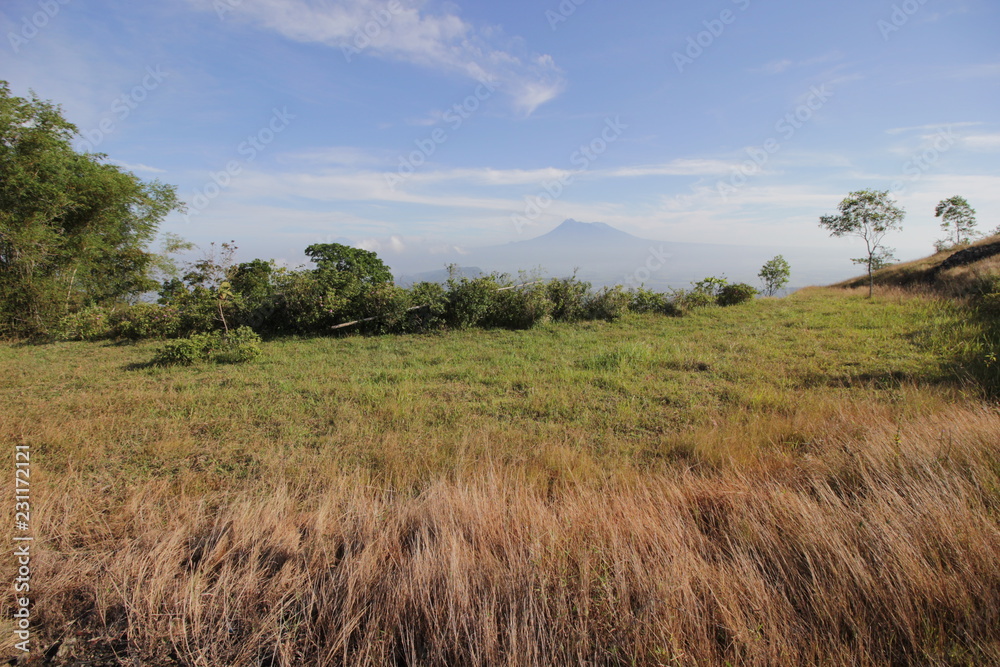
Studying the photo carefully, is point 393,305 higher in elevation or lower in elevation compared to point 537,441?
higher

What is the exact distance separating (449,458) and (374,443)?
3.27 ft

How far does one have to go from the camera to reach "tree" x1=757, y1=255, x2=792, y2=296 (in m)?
21.1

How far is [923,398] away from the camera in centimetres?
434

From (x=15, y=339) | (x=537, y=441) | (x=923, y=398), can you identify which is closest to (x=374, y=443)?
(x=537, y=441)

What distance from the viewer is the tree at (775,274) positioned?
831 inches

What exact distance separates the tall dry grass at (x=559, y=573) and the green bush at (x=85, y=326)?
463 inches

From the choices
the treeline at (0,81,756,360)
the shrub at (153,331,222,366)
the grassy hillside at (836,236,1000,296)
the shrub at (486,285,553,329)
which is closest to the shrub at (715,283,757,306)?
the treeline at (0,81,756,360)

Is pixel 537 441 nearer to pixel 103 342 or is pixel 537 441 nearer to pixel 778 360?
pixel 778 360

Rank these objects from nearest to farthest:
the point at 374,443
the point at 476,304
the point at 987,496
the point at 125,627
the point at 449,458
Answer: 1. the point at 125,627
2. the point at 987,496
3. the point at 449,458
4. the point at 374,443
5. the point at 476,304

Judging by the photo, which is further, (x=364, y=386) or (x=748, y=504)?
(x=364, y=386)

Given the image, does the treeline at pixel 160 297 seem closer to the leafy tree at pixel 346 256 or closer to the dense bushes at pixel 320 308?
the dense bushes at pixel 320 308

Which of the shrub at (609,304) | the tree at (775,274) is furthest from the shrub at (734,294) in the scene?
the tree at (775,274)

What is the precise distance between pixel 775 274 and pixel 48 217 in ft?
99.9

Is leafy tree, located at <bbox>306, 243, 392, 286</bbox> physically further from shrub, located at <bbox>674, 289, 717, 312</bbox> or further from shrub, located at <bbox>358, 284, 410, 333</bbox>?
shrub, located at <bbox>674, 289, 717, 312</bbox>
